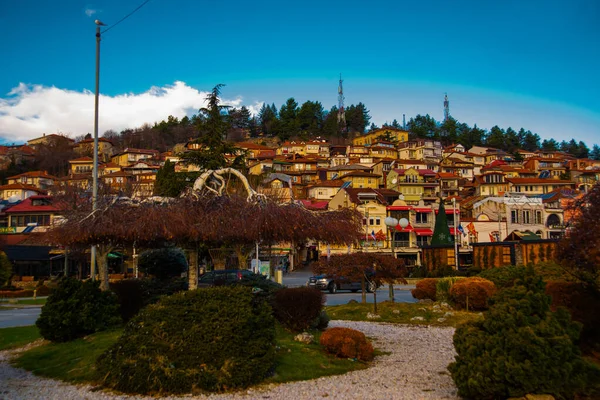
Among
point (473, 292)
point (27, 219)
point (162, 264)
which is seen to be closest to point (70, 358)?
point (162, 264)

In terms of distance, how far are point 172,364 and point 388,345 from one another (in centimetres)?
639

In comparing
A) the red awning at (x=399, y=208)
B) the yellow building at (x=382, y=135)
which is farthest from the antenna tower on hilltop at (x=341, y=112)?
the red awning at (x=399, y=208)

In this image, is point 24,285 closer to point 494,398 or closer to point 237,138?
point 494,398

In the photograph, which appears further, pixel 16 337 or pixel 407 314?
pixel 407 314

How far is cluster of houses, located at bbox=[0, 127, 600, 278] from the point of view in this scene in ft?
218

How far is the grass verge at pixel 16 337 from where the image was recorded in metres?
14.2

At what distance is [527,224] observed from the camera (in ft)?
237

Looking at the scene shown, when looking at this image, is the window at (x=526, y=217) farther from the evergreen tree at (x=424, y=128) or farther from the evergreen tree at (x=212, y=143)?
the evergreen tree at (x=424, y=128)

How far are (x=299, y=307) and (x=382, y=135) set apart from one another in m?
141

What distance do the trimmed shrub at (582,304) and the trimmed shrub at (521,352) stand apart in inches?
104

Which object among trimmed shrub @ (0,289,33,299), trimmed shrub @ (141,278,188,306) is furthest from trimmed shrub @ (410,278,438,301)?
trimmed shrub @ (0,289,33,299)

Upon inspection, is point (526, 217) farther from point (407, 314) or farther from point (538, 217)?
point (407, 314)

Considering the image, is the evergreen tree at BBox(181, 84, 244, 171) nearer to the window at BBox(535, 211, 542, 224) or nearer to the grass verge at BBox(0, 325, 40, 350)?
the grass verge at BBox(0, 325, 40, 350)

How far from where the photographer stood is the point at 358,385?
8.94 meters
